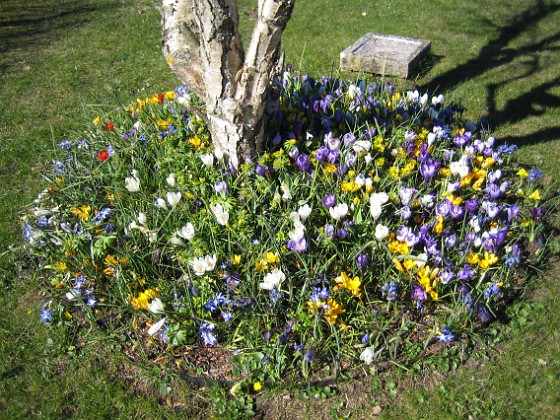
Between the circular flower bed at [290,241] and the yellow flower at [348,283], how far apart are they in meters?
0.02

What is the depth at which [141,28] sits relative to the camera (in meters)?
7.50

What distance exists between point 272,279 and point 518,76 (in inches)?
166

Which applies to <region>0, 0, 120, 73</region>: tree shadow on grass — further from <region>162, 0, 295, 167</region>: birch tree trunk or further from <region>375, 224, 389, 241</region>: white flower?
<region>375, 224, 389, 241</region>: white flower

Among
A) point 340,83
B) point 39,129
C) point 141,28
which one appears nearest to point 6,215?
point 39,129

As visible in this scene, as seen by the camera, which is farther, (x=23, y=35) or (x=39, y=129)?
(x=23, y=35)

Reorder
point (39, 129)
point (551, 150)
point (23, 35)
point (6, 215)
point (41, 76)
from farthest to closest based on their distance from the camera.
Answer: point (23, 35), point (41, 76), point (39, 129), point (551, 150), point (6, 215)

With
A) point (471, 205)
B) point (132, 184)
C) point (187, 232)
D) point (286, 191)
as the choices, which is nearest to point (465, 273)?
point (471, 205)

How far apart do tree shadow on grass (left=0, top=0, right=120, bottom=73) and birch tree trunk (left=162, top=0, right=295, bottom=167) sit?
4167 millimetres

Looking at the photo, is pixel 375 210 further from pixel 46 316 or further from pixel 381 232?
pixel 46 316

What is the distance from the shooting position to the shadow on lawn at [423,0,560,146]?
16.1 ft

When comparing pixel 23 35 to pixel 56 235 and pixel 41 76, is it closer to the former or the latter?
pixel 41 76

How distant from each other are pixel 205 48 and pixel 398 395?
7.19 feet

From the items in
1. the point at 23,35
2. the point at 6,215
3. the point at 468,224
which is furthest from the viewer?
the point at 23,35

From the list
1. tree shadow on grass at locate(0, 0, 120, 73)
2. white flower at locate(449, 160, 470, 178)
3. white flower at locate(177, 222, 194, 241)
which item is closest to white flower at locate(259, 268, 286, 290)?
white flower at locate(177, 222, 194, 241)
